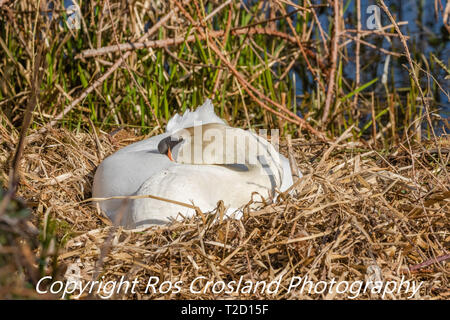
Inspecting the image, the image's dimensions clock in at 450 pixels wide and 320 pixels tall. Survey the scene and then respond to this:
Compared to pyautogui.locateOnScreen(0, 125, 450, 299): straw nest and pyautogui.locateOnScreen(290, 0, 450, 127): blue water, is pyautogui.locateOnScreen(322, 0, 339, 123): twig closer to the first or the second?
pyautogui.locateOnScreen(290, 0, 450, 127): blue water

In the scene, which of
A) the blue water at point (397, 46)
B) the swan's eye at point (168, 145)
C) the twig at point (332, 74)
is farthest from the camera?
the blue water at point (397, 46)

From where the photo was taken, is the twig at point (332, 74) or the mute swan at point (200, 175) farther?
the twig at point (332, 74)

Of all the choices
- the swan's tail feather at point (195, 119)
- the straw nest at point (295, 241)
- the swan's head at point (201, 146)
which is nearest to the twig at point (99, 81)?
the swan's tail feather at point (195, 119)

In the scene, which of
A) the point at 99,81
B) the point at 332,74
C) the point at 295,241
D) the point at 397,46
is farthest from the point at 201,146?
the point at 397,46

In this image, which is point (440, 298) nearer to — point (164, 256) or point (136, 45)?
point (164, 256)

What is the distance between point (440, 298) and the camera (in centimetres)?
181

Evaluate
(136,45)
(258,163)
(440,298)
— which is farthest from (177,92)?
(440,298)

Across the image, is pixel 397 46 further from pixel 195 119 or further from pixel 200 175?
pixel 200 175

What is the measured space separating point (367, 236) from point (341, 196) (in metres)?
0.28

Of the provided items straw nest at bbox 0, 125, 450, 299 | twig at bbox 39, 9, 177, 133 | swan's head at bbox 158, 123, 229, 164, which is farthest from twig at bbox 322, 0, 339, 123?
swan's head at bbox 158, 123, 229, 164

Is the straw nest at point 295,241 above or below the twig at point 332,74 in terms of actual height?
below

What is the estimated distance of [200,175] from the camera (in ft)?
7.25

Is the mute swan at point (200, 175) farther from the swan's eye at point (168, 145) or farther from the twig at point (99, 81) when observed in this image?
the twig at point (99, 81)

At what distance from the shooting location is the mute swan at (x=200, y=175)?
2145 mm
